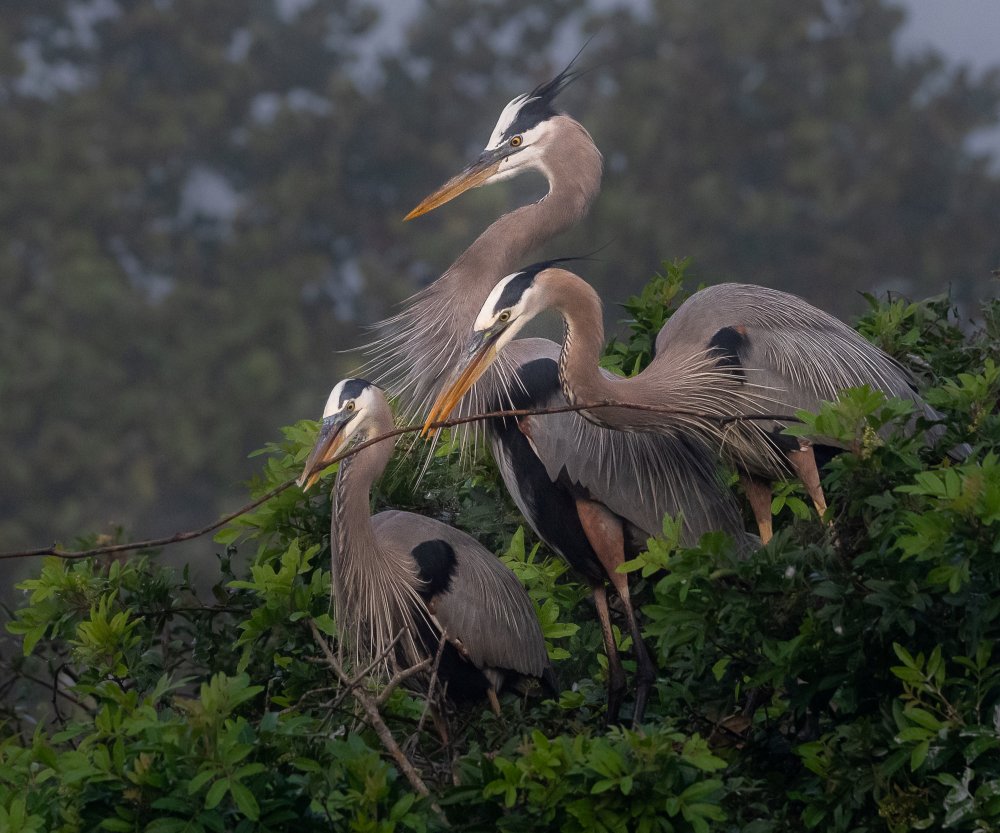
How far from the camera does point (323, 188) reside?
20422mm

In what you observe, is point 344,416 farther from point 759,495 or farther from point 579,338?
point 759,495

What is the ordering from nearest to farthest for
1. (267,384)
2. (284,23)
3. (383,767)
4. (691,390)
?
(383,767)
(691,390)
(267,384)
(284,23)

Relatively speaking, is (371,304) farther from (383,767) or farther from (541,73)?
(383,767)

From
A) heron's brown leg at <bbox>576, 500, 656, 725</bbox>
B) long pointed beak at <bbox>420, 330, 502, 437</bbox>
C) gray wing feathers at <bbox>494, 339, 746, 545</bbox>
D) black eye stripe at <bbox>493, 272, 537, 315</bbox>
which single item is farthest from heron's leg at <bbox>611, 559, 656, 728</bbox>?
black eye stripe at <bbox>493, 272, 537, 315</bbox>

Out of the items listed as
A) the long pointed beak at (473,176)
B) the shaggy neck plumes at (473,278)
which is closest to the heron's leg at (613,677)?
the shaggy neck plumes at (473,278)

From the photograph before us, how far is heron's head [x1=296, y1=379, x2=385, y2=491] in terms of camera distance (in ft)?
12.8

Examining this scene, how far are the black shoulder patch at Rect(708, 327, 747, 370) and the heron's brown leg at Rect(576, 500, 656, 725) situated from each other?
47 cm

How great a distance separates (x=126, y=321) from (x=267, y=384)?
1859mm

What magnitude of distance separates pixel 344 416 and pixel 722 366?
0.93m

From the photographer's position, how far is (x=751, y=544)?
4.10 m

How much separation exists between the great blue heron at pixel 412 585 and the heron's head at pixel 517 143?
32.1 inches

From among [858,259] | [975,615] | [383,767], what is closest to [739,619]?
[975,615]

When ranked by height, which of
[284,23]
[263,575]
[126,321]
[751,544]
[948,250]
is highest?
[284,23]

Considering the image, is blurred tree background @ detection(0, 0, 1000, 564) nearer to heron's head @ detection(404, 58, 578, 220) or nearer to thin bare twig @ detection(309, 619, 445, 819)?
heron's head @ detection(404, 58, 578, 220)
